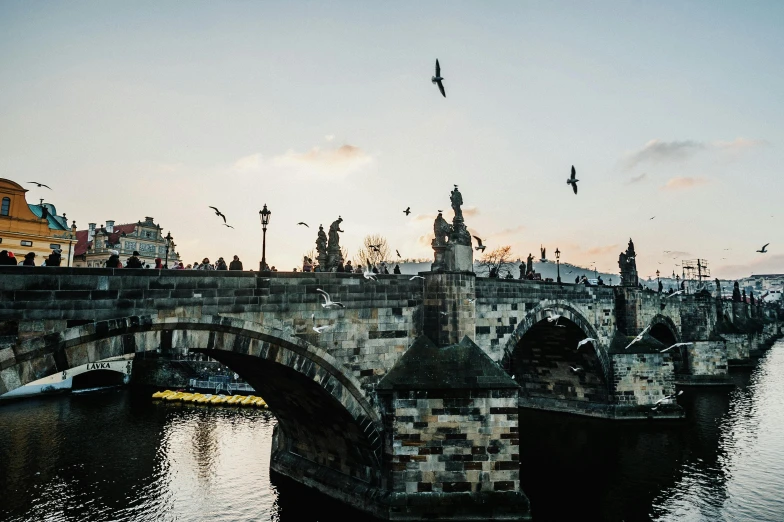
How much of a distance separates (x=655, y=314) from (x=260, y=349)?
3399cm

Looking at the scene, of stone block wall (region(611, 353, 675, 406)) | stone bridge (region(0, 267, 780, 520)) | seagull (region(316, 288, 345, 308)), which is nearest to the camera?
stone bridge (region(0, 267, 780, 520))

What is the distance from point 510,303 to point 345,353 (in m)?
9.47

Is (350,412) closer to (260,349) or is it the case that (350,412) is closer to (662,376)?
(260,349)

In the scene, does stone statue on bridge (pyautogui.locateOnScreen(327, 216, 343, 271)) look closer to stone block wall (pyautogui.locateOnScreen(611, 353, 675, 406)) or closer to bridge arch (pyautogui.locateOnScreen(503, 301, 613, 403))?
bridge arch (pyautogui.locateOnScreen(503, 301, 613, 403))

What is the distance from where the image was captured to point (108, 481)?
19.3 meters

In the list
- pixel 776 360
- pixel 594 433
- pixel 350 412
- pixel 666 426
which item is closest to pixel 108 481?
pixel 350 412

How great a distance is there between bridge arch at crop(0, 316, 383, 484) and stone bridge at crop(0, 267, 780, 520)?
1.4 inches

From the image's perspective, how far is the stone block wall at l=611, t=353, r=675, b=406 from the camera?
28.5 meters

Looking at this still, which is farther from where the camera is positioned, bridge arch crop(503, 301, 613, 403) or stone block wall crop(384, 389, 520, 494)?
bridge arch crop(503, 301, 613, 403)

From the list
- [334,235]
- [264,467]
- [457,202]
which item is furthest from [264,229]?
[264,467]

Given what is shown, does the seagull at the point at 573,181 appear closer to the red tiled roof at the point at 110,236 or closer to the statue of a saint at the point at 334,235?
the statue of a saint at the point at 334,235

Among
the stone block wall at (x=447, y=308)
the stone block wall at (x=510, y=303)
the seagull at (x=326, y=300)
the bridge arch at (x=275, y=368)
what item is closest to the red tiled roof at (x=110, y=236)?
the bridge arch at (x=275, y=368)

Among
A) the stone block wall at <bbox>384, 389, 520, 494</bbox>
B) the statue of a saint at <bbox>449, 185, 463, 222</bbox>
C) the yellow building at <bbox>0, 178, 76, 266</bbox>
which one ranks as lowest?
the stone block wall at <bbox>384, 389, 520, 494</bbox>

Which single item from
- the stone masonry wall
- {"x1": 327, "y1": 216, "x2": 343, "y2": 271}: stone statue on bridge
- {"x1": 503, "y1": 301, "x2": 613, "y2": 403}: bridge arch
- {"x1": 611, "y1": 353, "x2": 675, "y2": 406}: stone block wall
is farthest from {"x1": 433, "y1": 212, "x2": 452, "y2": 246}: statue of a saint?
{"x1": 611, "y1": 353, "x2": 675, "y2": 406}: stone block wall
